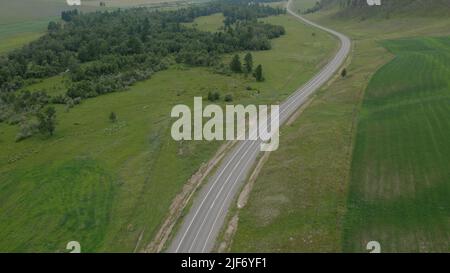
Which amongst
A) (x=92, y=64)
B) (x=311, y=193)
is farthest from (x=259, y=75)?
(x=311, y=193)

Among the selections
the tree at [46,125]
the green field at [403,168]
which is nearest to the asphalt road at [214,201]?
the green field at [403,168]

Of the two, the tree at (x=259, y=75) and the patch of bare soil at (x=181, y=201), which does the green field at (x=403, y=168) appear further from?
the tree at (x=259, y=75)

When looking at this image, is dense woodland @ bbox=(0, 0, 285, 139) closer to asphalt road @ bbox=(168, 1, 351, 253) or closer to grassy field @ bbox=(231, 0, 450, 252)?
asphalt road @ bbox=(168, 1, 351, 253)

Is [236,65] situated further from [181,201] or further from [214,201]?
[214,201]

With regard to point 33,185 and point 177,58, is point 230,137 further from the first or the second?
point 177,58
